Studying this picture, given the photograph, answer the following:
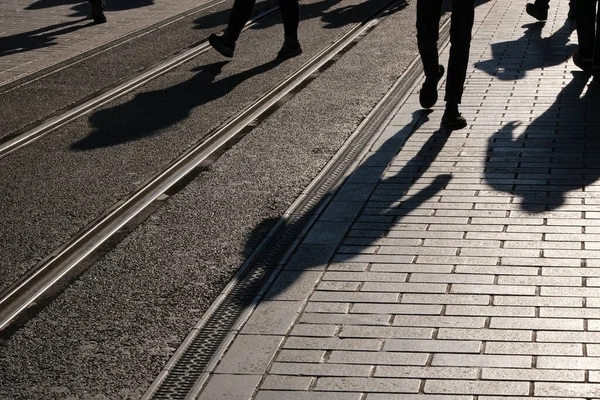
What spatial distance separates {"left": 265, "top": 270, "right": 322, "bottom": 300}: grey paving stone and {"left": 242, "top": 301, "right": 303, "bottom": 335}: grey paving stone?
0.24ft

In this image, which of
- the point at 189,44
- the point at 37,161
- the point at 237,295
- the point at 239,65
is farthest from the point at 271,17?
the point at 237,295

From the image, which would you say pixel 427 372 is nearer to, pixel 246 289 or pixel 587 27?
pixel 246 289

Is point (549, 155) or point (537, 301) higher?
point (537, 301)

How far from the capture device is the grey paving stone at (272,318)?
494cm

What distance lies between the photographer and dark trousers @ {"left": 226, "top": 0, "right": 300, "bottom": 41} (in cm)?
1206

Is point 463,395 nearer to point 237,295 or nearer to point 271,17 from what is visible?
point 237,295

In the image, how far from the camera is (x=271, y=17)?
15.7m

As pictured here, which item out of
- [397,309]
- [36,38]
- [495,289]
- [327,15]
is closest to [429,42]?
[495,289]

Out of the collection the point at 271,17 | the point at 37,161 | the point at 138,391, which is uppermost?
the point at 138,391

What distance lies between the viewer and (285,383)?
14.4ft

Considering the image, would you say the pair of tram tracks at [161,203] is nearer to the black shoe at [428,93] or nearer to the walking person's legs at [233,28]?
the black shoe at [428,93]

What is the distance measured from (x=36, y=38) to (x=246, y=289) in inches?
388

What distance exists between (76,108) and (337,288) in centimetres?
533

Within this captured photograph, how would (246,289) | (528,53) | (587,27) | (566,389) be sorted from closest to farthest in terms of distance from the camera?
(566,389), (246,289), (587,27), (528,53)
